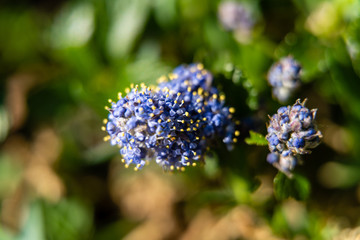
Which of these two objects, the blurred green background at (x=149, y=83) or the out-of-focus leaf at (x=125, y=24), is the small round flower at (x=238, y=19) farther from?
the out-of-focus leaf at (x=125, y=24)

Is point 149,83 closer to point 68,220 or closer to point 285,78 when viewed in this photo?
point 285,78

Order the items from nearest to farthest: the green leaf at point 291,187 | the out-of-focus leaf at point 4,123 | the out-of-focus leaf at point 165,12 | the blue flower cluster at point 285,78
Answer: the green leaf at point 291,187 < the blue flower cluster at point 285,78 < the out-of-focus leaf at point 4,123 < the out-of-focus leaf at point 165,12

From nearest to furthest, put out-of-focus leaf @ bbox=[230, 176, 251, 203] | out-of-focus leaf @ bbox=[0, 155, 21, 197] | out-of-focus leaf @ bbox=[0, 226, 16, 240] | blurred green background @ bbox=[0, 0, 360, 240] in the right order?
out-of-focus leaf @ bbox=[230, 176, 251, 203]
blurred green background @ bbox=[0, 0, 360, 240]
out-of-focus leaf @ bbox=[0, 226, 16, 240]
out-of-focus leaf @ bbox=[0, 155, 21, 197]

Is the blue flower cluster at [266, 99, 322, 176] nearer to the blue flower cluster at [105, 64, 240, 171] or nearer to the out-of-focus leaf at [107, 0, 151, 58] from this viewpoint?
the blue flower cluster at [105, 64, 240, 171]

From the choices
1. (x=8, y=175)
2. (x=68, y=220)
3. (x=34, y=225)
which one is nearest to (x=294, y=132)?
(x=68, y=220)

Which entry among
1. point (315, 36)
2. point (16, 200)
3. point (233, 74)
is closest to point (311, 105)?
point (315, 36)

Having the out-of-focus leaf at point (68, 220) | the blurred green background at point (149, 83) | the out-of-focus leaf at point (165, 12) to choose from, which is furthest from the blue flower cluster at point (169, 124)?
the out-of-focus leaf at point (68, 220)

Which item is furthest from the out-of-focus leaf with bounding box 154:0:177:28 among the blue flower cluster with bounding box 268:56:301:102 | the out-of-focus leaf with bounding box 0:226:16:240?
the out-of-focus leaf with bounding box 0:226:16:240
